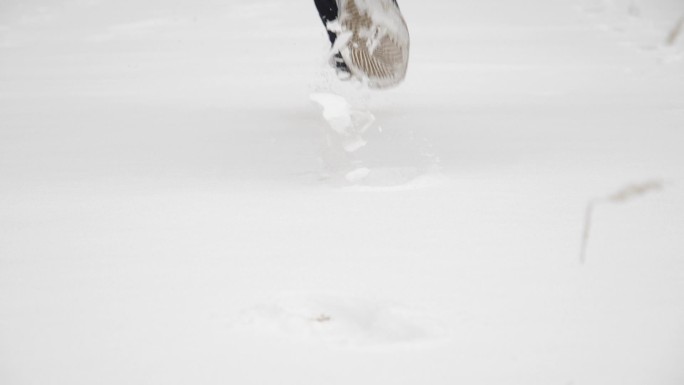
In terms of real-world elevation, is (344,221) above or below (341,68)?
below

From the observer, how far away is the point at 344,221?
136 cm

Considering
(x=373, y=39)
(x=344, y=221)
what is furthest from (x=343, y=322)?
(x=373, y=39)

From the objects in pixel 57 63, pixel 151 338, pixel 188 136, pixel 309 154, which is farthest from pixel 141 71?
pixel 151 338

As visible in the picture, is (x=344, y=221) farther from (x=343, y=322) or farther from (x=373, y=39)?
(x=373, y=39)

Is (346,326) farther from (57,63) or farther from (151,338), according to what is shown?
(57,63)

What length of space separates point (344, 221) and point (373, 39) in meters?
0.60

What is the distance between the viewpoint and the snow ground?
0.92 meters

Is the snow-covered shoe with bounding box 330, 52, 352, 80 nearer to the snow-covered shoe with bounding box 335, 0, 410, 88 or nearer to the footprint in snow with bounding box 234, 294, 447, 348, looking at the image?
the snow-covered shoe with bounding box 335, 0, 410, 88

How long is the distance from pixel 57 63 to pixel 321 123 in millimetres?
1337

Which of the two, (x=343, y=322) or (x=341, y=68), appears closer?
(x=343, y=322)

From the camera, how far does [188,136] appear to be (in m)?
2.00

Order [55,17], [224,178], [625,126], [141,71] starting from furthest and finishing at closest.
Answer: [55,17], [141,71], [625,126], [224,178]

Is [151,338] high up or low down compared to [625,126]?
up

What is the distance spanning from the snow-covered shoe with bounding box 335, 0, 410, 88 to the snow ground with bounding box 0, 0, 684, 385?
0.52 feet
